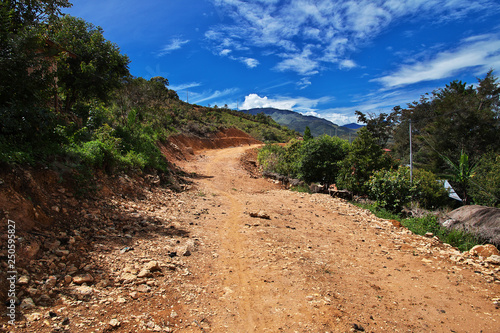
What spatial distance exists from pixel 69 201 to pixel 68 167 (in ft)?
3.14

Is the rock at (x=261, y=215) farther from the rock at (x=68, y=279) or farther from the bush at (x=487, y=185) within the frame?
the bush at (x=487, y=185)

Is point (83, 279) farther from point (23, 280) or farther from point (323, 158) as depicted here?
point (323, 158)

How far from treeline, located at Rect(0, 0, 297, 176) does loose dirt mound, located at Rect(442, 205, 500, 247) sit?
33.8 ft

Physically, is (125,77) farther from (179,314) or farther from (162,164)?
(179,314)

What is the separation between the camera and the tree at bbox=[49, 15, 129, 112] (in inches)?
381

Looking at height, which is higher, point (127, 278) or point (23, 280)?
point (23, 280)

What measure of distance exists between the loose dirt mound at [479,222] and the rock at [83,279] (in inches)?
364

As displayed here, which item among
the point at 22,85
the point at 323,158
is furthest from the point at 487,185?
the point at 22,85

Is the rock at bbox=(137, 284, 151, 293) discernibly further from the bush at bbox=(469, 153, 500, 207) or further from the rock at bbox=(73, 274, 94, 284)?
the bush at bbox=(469, 153, 500, 207)

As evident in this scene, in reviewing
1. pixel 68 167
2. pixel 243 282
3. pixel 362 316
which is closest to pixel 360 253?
pixel 362 316

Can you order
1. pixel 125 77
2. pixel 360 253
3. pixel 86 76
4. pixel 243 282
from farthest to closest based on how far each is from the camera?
pixel 125 77
pixel 86 76
pixel 360 253
pixel 243 282

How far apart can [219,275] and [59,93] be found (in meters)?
7.40

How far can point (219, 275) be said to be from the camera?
4090mm

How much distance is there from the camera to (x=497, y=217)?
284 inches
